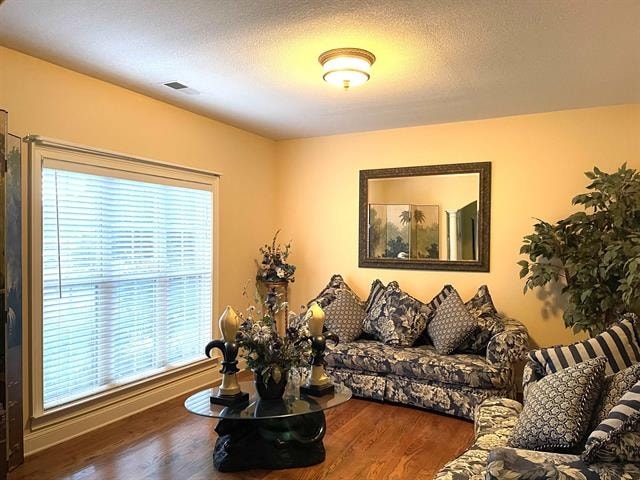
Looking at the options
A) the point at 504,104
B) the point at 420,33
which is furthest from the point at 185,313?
the point at 504,104

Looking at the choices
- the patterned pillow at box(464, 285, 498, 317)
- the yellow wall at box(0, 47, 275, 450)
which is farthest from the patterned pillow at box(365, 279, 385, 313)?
the yellow wall at box(0, 47, 275, 450)

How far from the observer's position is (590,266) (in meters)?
3.57

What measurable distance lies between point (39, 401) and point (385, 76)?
3287mm

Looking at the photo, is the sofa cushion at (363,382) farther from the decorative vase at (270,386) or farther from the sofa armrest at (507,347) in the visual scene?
the decorative vase at (270,386)

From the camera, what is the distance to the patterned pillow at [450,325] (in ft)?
13.1

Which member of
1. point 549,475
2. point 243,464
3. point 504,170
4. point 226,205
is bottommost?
point 243,464

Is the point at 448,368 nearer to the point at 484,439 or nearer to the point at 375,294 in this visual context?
the point at 375,294

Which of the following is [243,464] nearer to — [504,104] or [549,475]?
[549,475]

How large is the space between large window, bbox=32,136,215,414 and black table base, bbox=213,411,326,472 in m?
1.27

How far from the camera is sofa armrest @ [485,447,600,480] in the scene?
1.54m

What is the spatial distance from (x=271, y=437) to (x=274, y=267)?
2505 mm

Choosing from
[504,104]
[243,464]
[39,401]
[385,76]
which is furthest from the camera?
[504,104]

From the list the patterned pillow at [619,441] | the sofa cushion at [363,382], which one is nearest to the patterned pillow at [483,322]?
the sofa cushion at [363,382]

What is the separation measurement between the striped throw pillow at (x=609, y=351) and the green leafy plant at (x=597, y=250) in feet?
3.23
